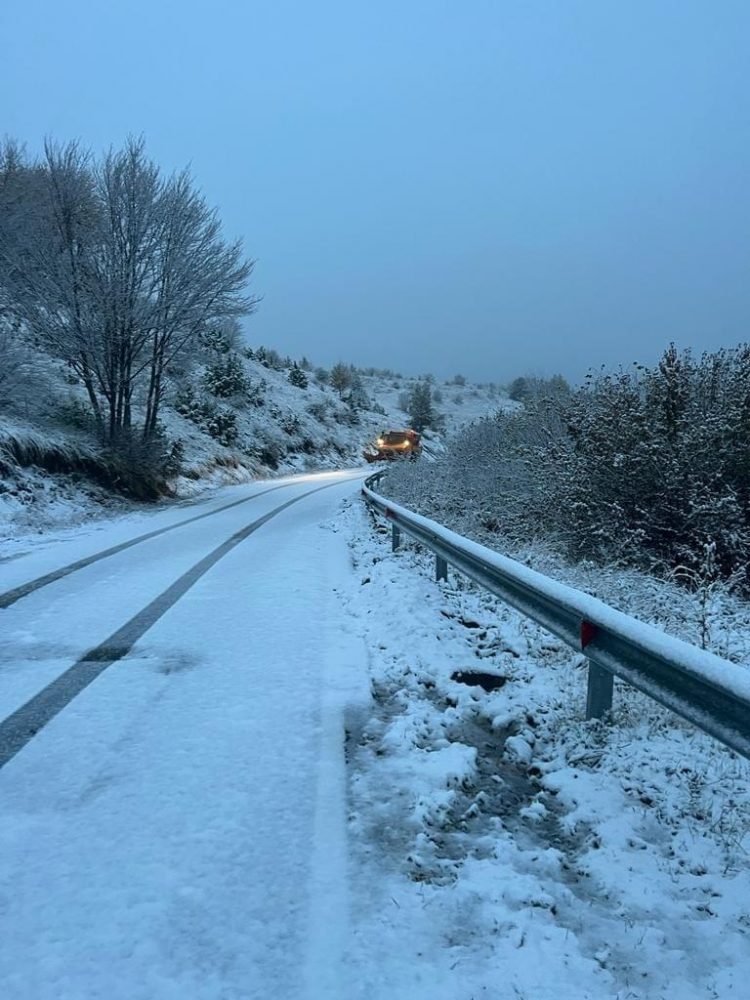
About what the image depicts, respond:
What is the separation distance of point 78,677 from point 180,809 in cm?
202

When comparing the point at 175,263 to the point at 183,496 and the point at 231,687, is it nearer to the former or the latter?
the point at 183,496

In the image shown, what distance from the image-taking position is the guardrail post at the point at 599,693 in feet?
13.3

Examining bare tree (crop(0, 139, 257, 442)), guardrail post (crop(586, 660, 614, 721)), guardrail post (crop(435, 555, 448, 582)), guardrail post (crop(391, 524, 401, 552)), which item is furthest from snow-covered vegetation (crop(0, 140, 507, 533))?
guardrail post (crop(586, 660, 614, 721))

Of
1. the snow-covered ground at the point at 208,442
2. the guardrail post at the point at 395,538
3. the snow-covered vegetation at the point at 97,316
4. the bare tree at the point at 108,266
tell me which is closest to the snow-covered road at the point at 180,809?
the guardrail post at the point at 395,538

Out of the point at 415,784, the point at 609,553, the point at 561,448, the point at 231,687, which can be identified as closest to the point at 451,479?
the point at 561,448

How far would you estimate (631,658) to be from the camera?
3.53 meters

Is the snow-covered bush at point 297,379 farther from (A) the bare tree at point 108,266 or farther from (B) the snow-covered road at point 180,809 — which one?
(B) the snow-covered road at point 180,809

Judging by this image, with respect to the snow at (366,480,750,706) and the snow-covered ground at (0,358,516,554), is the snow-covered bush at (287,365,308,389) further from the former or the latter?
the snow at (366,480,750,706)

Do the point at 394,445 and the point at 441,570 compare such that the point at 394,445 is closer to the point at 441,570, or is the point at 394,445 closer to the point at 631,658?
the point at 441,570

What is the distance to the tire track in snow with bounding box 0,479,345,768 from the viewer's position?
390cm

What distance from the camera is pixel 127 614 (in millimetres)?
6527

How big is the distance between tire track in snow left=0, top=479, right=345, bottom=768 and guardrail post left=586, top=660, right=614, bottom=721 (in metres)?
3.27

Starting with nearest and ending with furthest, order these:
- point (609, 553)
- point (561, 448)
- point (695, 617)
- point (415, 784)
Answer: point (415, 784), point (695, 617), point (609, 553), point (561, 448)

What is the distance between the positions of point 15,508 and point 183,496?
853 cm
